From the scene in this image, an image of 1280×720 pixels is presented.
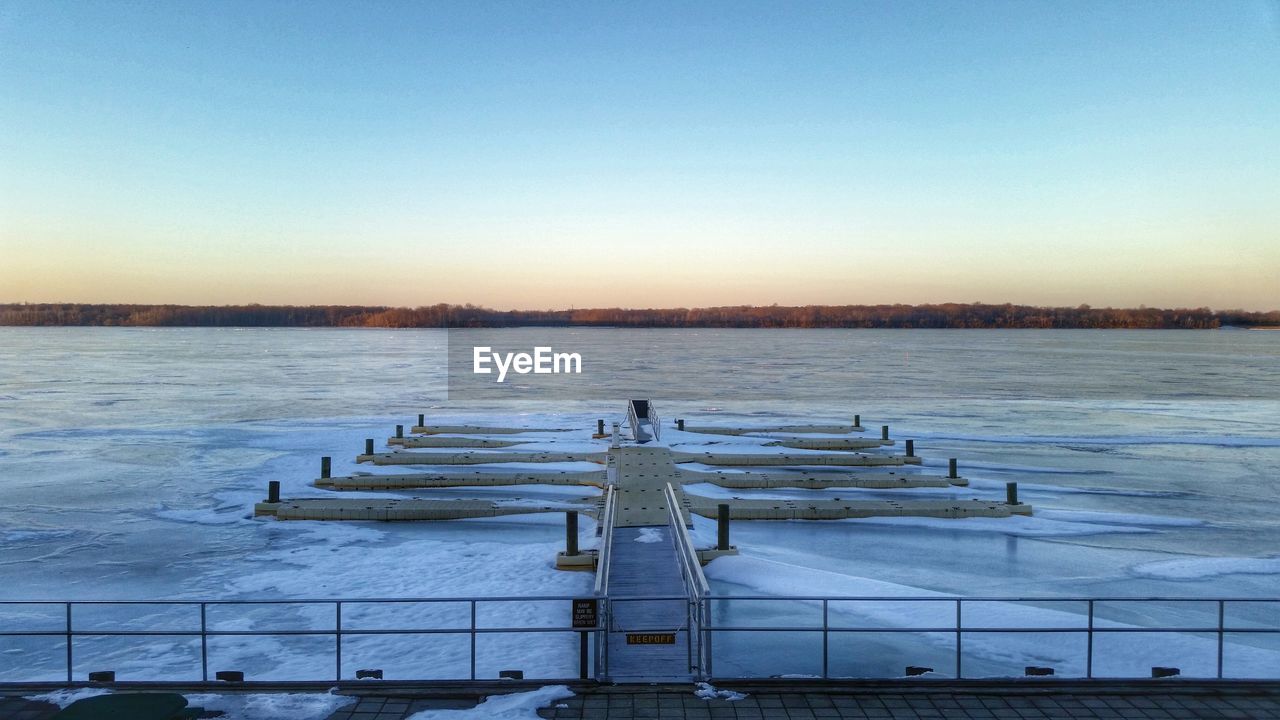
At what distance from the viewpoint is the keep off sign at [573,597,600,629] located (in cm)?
868

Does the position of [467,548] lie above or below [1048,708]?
below

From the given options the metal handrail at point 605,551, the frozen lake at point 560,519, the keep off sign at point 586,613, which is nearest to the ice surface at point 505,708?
the keep off sign at point 586,613

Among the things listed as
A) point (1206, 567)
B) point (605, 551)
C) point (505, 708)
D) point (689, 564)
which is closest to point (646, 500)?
point (605, 551)

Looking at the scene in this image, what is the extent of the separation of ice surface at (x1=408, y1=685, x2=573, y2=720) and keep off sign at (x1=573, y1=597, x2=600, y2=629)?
871 millimetres

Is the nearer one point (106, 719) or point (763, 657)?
point (106, 719)

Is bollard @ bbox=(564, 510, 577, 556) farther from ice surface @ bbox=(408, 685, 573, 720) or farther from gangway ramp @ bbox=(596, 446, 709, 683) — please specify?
ice surface @ bbox=(408, 685, 573, 720)

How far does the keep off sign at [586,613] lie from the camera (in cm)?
868

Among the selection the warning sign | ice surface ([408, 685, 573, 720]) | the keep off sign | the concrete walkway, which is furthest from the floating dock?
ice surface ([408, 685, 573, 720])

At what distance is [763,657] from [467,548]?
7658mm

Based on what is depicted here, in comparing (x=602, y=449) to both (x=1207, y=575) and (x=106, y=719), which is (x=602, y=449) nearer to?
(x=1207, y=575)


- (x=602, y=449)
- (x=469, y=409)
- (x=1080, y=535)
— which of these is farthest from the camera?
(x=469, y=409)

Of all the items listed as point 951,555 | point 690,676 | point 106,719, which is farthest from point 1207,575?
point 106,719

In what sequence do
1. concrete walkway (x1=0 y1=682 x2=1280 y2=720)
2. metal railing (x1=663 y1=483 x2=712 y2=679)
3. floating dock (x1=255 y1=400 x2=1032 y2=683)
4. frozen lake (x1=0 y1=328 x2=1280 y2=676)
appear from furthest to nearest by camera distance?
frozen lake (x1=0 y1=328 x2=1280 y2=676) < floating dock (x1=255 y1=400 x2=1032 y2=683) < metal railing (x1=663 y1=483 x2=712 y2=679) < concrete walkway (x1=0 y1=682 x2=1280 y2=720)

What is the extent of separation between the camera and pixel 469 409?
46781 mm
